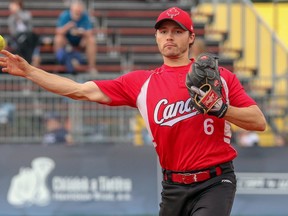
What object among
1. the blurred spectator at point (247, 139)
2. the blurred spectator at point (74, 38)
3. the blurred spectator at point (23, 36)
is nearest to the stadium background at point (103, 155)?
the blurred spectator at point (247, 139)

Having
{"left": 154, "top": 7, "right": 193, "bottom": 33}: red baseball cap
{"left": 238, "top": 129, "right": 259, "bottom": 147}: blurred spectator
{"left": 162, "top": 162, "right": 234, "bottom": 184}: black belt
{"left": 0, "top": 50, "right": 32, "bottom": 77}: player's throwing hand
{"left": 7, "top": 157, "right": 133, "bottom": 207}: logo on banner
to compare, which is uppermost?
{"left": 154, "top": 7, "right": 193, "bottom": 33}: red baseball cap

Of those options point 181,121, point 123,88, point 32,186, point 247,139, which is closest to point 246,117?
point 181,121

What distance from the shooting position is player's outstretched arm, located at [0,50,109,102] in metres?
6.64

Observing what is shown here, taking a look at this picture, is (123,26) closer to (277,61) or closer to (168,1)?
(168,1)

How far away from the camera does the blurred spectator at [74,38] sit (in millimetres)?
15352

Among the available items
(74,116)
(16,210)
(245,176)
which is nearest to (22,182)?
(16,210)

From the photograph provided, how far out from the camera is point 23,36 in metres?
15.5

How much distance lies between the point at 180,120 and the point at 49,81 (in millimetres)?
1051

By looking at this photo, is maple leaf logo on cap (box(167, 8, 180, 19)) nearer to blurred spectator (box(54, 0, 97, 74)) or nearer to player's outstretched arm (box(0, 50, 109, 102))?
player's outstretched arm (box(0, 50, 109, 102))

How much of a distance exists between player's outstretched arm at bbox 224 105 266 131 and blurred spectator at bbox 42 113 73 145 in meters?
7.41

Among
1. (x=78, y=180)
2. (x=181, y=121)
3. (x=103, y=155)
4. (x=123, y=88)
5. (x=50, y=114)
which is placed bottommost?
(x=78, y=180)

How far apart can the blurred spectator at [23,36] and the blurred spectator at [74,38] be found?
1.27ft

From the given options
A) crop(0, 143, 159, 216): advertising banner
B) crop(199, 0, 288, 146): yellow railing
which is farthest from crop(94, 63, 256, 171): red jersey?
crop(199, 0, 288, 146): yellow railing

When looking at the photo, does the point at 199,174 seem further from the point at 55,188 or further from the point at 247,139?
the point at 247,139
